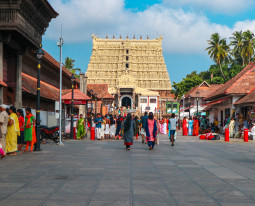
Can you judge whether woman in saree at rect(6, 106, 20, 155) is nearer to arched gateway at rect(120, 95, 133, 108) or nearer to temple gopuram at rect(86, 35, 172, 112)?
arched gateway at rect(120, 95, 133, 108)

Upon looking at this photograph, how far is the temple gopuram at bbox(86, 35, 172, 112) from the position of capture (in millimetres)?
101438

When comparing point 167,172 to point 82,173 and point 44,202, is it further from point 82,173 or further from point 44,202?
point 44,202

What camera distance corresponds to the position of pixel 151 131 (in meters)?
16.4

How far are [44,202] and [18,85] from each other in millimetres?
15585

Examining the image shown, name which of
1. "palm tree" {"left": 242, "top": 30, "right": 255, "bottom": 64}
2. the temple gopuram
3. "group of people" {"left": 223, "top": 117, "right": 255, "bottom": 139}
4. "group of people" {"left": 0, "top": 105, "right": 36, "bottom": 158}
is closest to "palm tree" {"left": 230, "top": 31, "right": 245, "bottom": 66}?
"palm tree" {"left": 242, "top": 30, "right": 255, "bottom": 64}

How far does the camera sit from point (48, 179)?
791cm

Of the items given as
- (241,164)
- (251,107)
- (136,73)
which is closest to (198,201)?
(241,164)

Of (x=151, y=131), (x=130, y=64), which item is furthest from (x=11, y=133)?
(x=130, y=64)

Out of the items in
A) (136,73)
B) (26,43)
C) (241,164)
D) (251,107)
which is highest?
(136,73)

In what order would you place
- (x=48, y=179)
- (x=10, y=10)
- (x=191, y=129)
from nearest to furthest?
(x=48, y=179), (x=10, y=10), (x=191, y=129)

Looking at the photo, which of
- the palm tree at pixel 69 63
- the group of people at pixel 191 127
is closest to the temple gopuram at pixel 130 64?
the palm tree at pixel 69 63

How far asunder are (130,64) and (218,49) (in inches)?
1265

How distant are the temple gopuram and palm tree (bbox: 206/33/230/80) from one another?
888 inches

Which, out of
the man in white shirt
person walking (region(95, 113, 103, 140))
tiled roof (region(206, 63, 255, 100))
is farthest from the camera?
tiled roof (region(206, 63, 255, 100))
